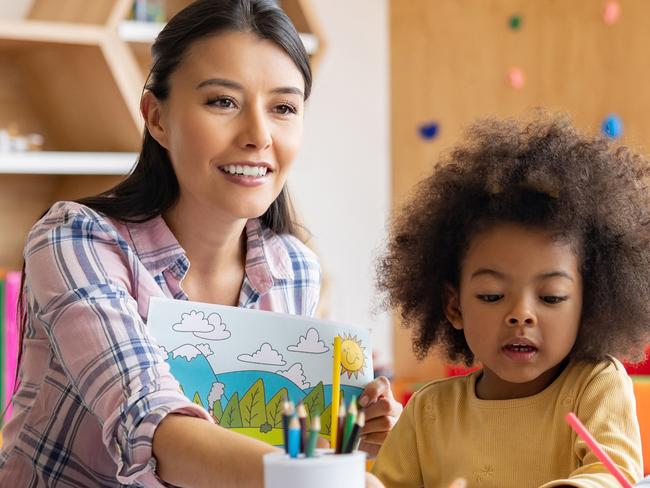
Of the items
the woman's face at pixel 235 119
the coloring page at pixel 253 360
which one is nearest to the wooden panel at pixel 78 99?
the woman's face at pixel 235 119

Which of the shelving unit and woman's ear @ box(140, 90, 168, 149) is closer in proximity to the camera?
woman's ear @ box(140, 90, 168, 149)

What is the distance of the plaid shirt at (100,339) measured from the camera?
110 centimetres

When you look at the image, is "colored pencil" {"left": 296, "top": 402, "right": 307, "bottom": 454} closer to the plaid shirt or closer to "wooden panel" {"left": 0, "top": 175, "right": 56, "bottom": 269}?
the plaid shirt

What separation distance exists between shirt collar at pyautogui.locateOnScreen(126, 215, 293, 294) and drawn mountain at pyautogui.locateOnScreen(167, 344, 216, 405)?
0.68ft

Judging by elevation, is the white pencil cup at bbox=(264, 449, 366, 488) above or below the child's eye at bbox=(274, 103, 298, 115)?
below

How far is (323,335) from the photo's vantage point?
132cm

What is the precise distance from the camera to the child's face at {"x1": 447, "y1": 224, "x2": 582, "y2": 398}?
1103mm

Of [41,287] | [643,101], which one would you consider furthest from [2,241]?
[643,101]

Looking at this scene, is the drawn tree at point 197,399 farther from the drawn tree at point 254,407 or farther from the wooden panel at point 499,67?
the wooden panel at point 499,67

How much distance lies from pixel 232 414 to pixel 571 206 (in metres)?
0.48

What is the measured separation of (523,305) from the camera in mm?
1096

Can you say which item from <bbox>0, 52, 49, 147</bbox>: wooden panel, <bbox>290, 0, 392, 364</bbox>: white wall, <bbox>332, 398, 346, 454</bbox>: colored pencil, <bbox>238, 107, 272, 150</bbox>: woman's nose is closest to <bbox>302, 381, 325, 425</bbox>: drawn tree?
<bbox>238, 107, 272, 150</bbox>: woman's nose

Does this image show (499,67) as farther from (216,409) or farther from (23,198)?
(216,409)

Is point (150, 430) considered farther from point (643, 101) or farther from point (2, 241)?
point (643, 101)
